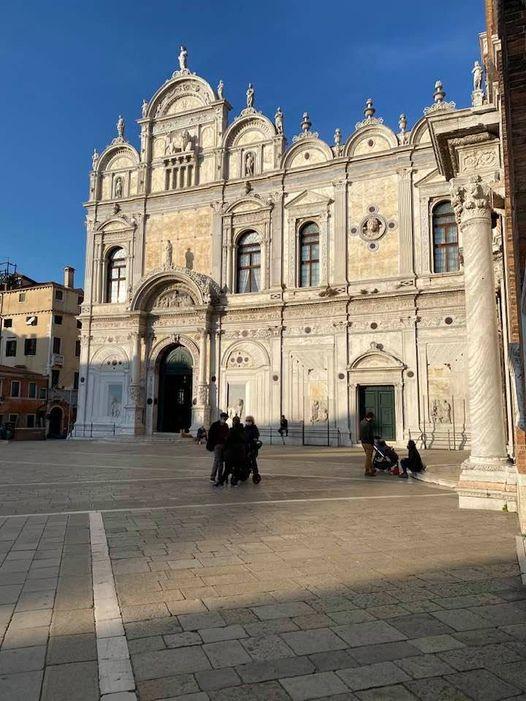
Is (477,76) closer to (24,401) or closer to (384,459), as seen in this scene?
(384,459)

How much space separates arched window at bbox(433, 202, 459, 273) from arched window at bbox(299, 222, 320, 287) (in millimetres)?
5712

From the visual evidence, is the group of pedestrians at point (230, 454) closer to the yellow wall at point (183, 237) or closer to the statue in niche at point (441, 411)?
the statue in niche at point (441, 411)

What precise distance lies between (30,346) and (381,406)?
32.7m

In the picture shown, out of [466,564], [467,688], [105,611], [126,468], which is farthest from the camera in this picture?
[126,468]

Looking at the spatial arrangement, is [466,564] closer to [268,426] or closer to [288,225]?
[268,426]

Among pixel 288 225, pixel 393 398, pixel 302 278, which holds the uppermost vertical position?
pixel 288 225

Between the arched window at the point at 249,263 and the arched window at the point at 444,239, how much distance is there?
8973mm

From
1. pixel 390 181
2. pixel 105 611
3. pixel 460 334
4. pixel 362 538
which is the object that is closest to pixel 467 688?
pixel 105 611

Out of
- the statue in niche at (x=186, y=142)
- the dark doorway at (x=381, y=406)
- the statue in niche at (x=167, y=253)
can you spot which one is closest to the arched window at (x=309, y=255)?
the dark doorway at (x=381, y=406)

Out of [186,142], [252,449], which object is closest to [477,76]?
[186,142]

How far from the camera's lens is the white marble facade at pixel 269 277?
24.0 m

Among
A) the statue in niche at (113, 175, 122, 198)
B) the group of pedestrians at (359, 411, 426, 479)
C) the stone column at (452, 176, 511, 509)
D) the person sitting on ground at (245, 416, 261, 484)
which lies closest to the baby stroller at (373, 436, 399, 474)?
the group of pedestrians at (359, 411, 426, 479)

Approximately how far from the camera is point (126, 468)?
14.5 metres

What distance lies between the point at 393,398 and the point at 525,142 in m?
18.1
